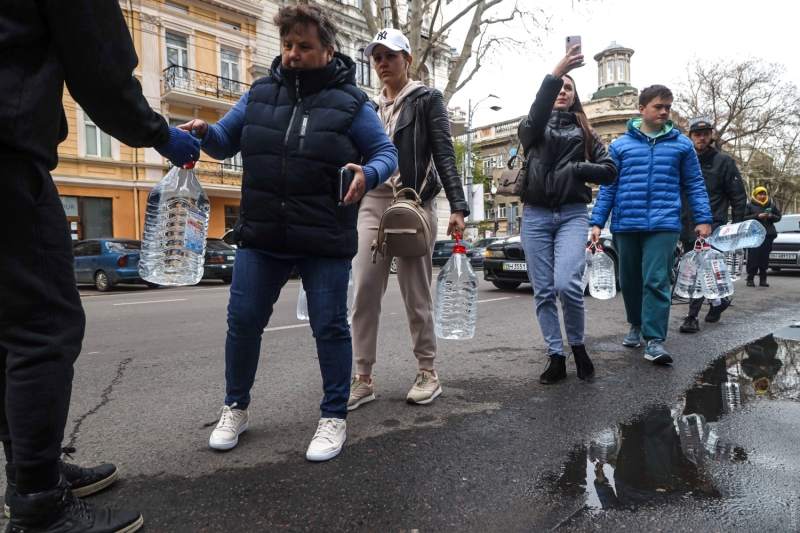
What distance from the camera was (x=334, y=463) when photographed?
2291mm

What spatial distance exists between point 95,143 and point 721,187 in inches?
841

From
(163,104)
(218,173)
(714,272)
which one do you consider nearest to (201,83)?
(163,104)

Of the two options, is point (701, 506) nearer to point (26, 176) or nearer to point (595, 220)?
point (26, 176)

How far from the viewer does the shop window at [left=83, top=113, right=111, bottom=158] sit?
2066 cm

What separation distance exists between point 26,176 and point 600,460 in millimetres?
2290

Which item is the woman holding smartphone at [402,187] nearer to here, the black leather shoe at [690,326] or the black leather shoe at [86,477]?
the black leather shoe at [86,477]

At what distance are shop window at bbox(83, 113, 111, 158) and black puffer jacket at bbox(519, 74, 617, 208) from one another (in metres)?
21.2

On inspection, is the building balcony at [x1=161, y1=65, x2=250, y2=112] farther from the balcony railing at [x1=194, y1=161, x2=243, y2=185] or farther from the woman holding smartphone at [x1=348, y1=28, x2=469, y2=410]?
the woman holding smartphone at [x1=348, y1=28, x2=469, y2=410]

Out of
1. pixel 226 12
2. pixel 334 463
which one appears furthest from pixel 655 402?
pixel 226 12

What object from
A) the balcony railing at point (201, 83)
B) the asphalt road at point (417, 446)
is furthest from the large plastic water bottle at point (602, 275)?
the balcony railing at point (201, 83)

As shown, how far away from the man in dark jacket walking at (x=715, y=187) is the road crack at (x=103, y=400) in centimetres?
550

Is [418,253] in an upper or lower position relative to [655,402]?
upper

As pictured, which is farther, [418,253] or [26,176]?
[418,253]

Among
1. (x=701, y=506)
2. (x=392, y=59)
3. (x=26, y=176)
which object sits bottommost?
(x=701, y=506)
